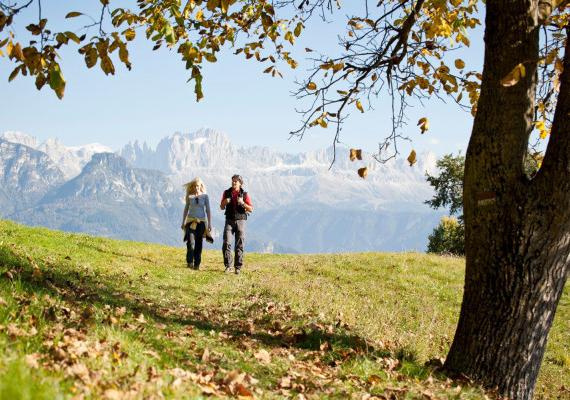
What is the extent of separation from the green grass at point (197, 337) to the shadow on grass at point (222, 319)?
1.3 inches

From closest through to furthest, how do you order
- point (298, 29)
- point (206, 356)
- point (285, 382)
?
point (285, 382) < point (206, 356) < point (298, 29)

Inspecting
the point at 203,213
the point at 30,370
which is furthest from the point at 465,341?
the point at 203,213

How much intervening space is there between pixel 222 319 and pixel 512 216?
5.56m

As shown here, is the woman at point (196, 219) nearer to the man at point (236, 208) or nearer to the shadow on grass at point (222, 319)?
the man at point (236, 208)

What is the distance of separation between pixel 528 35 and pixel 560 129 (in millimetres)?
1192

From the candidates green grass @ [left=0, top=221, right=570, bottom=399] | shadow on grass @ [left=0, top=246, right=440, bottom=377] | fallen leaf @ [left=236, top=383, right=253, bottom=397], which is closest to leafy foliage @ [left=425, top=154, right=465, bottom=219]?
green grass @ [left=0, top=221, right=570, bottom=399]

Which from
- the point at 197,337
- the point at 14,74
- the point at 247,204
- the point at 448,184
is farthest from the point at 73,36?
the point at 448,184

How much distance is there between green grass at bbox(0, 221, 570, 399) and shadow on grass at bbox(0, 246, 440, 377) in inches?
1.3

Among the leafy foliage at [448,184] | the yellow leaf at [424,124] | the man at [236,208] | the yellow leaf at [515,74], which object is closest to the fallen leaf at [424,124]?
the yellow leaf at [424,124]

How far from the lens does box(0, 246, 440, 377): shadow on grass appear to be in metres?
7.30

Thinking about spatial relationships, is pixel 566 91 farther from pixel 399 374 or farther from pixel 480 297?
pixel 399 374

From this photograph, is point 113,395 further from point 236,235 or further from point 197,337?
point 236,235

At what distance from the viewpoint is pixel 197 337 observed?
24.1 ft

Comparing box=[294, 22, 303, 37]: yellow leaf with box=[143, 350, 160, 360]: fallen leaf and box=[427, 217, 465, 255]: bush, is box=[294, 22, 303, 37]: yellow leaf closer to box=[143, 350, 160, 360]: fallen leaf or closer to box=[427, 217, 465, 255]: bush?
box=[143, 350, 160, 360]: fallen leaf
